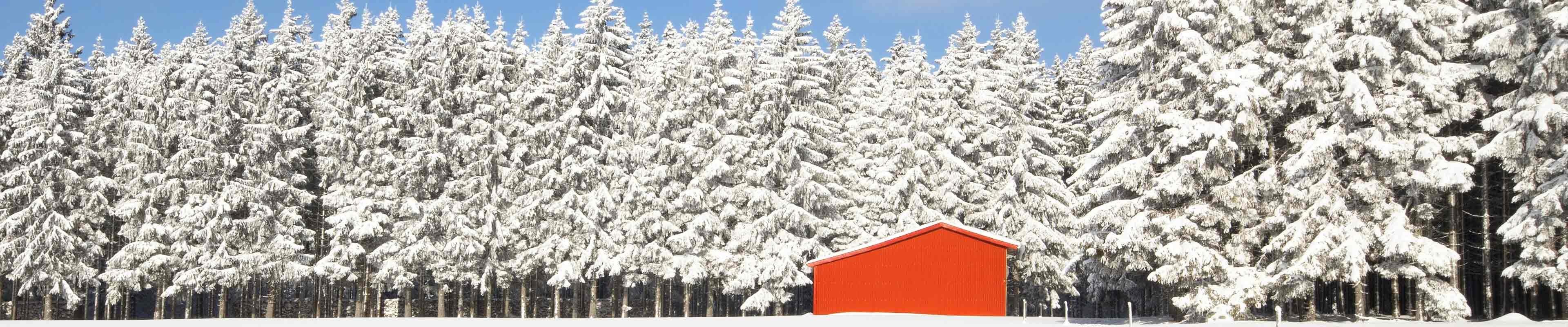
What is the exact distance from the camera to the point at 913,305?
118 feet

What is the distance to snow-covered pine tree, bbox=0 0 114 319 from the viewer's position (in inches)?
1617

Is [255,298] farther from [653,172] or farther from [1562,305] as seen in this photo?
[1562,305]

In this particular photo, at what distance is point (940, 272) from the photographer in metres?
36.0

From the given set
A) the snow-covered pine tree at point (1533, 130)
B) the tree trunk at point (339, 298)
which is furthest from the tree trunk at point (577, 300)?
the snow-covered pine tree at point (1533, 130)

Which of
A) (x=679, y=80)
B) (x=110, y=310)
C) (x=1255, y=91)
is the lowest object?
(x=110, y=310)

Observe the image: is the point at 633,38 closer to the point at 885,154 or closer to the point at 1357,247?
the point at 885,154

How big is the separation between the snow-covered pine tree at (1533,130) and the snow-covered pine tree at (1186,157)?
4529mm

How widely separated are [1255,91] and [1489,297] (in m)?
7.01

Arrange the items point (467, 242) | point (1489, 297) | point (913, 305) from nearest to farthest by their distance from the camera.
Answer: point (1489, 297)
point (913, 305)
point (467, 242)

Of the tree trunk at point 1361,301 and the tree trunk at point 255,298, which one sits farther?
the tree trunk at point 255,298

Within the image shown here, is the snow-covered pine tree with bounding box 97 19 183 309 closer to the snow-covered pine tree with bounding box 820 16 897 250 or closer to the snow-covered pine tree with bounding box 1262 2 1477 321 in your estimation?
the snow-covered pine tree with bounding box 820 16 897 250

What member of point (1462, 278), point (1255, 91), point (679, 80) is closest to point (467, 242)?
point (679, 80)

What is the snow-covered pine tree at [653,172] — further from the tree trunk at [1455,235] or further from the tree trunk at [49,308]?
the tree trunk at [1455,235]

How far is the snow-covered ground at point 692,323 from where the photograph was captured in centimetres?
3036
